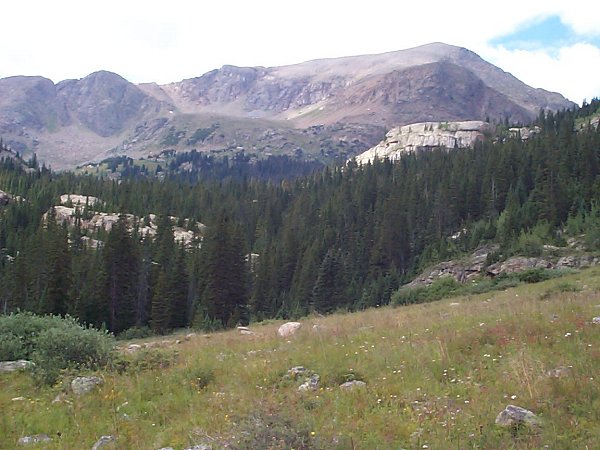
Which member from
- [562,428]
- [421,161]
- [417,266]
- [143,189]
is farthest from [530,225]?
[143,189]

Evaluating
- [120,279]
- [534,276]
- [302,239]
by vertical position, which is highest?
[534,276]

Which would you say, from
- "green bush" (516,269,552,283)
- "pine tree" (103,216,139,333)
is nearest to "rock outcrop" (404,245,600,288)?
"green bush" (516,269,552,283)

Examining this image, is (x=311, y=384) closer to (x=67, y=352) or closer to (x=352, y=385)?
(x=352, y=385)

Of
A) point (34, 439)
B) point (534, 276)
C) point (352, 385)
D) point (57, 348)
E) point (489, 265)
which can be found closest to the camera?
point (34, 439)

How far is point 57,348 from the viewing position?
44.2ft

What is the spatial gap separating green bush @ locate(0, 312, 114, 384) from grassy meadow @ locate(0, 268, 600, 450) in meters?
0.52

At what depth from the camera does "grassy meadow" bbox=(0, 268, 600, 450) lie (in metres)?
7.76

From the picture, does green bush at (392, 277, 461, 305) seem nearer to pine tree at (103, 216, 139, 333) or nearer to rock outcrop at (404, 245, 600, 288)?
rock outcrop at (404, 245, 600, 288)

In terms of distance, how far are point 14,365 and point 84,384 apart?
11.2 ft

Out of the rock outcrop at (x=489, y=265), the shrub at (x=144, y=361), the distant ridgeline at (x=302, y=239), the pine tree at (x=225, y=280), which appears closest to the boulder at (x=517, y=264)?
the rock outcrop at (x=489, y=265)

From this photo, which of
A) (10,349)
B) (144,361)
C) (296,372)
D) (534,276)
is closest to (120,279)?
(534,276)

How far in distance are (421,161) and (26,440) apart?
147419 mm

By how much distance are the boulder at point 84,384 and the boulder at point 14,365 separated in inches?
92.6

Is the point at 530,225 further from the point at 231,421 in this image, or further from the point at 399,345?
the point at 231,421
